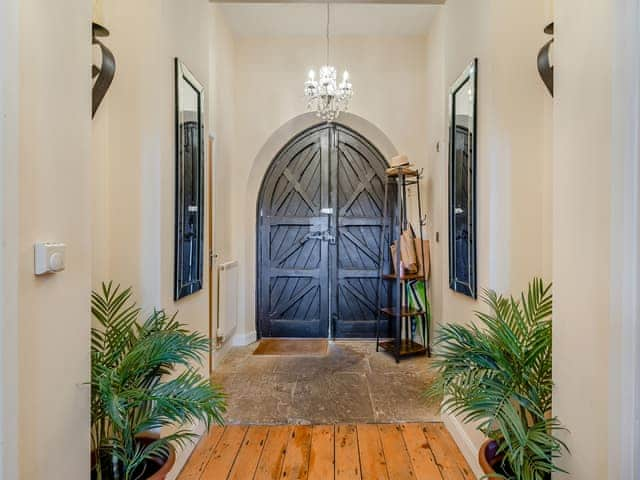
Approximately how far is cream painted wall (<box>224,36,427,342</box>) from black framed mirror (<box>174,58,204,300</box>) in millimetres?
1775

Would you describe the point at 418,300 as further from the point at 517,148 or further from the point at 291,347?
the point at 517,148

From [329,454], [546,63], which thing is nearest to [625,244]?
[546,63]

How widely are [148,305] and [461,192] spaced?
1778 millimetres

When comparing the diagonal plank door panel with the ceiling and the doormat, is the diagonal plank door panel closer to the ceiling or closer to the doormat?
the doormat

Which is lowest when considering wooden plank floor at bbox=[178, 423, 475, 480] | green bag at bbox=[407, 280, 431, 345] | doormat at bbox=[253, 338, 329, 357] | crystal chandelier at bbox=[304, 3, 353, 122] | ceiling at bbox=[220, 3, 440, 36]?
wooden plank floor at bbox=[178, 423, 475, 480]

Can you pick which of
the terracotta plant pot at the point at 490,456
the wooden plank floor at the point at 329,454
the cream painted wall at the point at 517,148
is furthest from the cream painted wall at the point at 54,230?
the cream painted wall at the point at 517,148

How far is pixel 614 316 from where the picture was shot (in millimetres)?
1020

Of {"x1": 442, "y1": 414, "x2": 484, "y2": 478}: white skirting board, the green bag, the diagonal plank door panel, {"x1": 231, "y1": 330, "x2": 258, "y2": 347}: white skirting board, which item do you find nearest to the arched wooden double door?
the diagonal plank door panel

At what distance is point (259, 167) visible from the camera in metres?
4.27

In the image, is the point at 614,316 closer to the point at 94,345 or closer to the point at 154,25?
the point at 94,345

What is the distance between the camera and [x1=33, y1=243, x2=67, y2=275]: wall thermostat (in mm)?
1049

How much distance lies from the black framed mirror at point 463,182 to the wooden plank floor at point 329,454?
2.95 ft

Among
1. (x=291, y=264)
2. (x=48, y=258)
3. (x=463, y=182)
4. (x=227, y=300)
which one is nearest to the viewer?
(x=48, y=258)

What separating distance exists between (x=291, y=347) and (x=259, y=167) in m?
1.96
